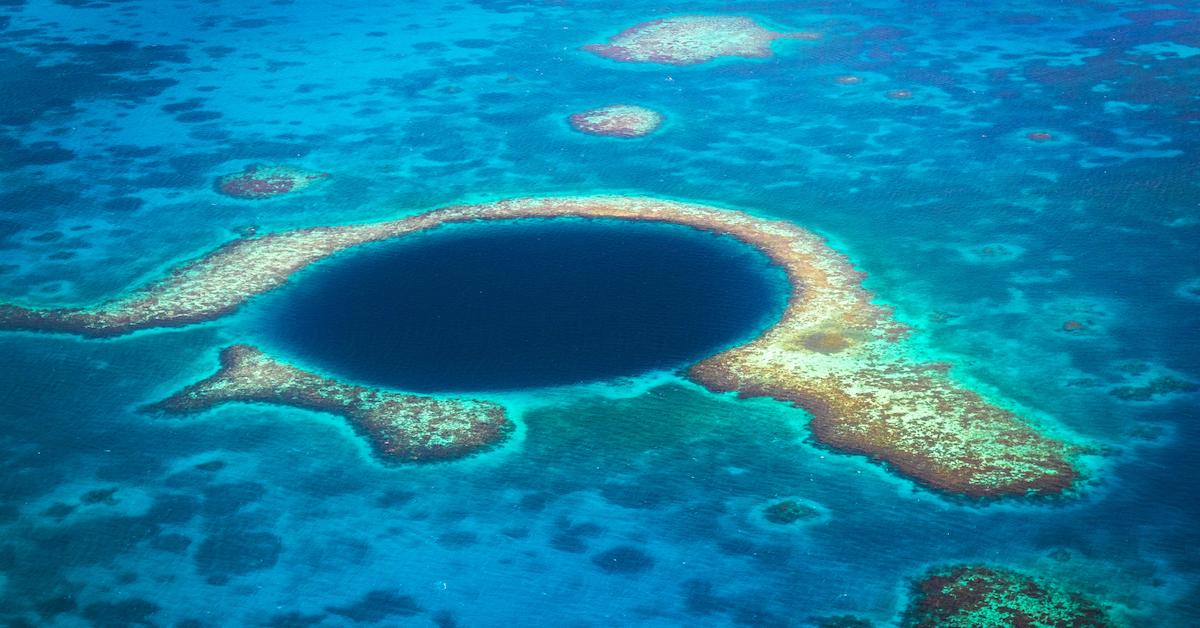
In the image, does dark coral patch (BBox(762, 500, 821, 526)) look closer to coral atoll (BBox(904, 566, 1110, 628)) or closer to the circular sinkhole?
coral atoll (BBox(904, 566, 1110, 628))

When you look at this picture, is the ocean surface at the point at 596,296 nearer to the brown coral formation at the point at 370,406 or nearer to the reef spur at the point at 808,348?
the brown coral formation at the point at 370,406

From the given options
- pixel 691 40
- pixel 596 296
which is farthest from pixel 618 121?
pixel 596 296

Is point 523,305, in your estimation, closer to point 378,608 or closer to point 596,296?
point 596,296

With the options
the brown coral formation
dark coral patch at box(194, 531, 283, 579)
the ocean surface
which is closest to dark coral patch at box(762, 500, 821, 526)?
the ocean surface

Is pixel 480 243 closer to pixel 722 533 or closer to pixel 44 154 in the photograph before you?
pixel 722 533

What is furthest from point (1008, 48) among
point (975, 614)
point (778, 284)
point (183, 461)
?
Answer: point (183, 461)

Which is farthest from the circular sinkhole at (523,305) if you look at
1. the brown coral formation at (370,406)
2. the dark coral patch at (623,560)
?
the dark coral patch at (623,560)
